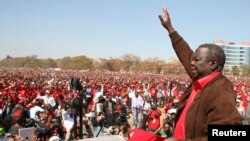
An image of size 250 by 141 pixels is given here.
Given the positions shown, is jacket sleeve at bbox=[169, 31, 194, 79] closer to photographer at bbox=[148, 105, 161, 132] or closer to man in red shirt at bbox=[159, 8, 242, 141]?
man in red shirt at bbox=[159, 8, 242, 141]

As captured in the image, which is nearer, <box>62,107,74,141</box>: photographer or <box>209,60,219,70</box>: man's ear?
<box>209,60,219,70</box>: man's ear

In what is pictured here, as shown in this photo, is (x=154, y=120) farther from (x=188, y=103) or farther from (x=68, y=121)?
(x=188, y=103)

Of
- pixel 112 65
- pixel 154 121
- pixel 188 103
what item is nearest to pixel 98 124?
pixel 154 121

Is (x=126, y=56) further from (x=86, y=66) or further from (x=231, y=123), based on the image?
(x=231, y=123)

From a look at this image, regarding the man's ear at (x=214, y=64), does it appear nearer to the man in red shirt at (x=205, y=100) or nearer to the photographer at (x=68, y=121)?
the man in red shirt at (x=205, y=100)

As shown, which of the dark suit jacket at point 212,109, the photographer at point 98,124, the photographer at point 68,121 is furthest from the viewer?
the photographer at point 98,124

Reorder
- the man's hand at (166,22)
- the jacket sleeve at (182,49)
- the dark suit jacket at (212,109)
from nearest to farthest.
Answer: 1. the dark suit jacket at (212,109)
2. the jacket sleeve at (182,49)
3. the man's hand at (166,22)

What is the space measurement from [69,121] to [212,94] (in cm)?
858

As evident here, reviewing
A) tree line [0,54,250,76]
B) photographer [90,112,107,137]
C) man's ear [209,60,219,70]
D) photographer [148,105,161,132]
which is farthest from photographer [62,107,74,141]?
tree line [0,54,250,76]

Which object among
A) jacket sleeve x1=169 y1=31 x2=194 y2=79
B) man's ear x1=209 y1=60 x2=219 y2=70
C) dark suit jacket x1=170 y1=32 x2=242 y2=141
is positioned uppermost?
jacket sleeve x1=169 y1=31 x2=194 y2=79

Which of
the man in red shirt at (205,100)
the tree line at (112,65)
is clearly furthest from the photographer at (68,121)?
the tree line at (112,65)

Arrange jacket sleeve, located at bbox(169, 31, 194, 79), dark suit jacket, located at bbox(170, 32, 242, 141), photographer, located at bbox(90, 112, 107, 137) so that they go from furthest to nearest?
photographer, located at bbox(90, 112, 107, 137) < jacket sleeve, located at bbox(169, 31, 194, 79) < dark suit jacket, located at bbox(170, 32, 242, 141)

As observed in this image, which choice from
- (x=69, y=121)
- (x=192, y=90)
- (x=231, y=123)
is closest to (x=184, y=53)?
(x=192, y=90)

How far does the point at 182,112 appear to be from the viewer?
2.15 m
